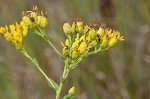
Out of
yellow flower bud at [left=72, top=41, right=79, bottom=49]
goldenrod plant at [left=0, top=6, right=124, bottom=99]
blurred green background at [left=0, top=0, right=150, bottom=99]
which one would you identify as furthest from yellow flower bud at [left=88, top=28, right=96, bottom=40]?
blurred green background at [left=0, top=0, right=150, bottom=99]

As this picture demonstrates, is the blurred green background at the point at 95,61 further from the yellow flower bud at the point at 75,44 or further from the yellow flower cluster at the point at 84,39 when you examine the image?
the yellow flower bud at the point at 75,44

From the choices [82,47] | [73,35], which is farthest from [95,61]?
[82,47]

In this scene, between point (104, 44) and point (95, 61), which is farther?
point (95, 61)

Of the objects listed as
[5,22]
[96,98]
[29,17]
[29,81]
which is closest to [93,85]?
[96,98]

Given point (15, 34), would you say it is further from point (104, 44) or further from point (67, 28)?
point (104, 44)

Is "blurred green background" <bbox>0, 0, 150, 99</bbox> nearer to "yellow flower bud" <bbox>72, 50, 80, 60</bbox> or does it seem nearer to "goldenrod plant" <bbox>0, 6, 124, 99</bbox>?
"goldenrod plant" <bbox>0, 6, 124, 99</bbox>

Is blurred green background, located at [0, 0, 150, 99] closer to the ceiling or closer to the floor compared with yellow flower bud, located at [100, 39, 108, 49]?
closer to the floor

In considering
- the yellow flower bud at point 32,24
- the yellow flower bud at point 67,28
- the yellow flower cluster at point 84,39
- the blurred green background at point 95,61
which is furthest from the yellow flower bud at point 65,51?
the blurred green background at point 95,61
